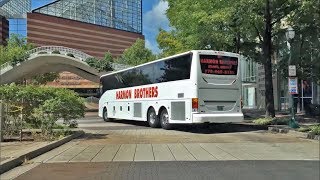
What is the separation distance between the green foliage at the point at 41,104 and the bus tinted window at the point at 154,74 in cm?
559

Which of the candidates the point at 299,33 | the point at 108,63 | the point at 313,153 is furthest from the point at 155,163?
the point at 108,63

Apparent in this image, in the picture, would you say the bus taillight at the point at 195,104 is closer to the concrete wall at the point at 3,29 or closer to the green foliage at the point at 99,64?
the green foliage at the point at 99,64

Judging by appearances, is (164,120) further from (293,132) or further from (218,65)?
(293,132)

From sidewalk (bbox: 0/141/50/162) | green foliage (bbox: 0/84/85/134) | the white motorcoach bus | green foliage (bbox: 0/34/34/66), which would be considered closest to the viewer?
sidewalk (bbox: 0/141/50/162)

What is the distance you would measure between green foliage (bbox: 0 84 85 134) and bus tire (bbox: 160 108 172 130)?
6.05 m

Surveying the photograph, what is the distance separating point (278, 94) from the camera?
4844 centimetres

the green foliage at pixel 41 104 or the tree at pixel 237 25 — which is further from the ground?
the tree at pixel 237 25

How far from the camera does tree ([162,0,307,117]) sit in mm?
24969

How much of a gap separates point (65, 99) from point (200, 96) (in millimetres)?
6017

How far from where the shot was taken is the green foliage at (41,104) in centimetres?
1775

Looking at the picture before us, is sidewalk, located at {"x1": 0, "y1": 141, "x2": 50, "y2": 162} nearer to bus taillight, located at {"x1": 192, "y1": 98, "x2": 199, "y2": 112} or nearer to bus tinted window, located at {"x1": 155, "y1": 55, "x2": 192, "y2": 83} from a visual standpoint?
bus taillight, located at {"x1": 192, "y1": 98, "x2": 199, "y2": 112}

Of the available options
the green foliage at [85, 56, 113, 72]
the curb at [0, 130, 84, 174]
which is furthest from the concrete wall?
the curb at [0, 130, 84, 174]

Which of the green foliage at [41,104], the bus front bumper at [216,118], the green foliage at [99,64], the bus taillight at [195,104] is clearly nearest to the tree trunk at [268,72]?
the bus front bumper at [216,118]

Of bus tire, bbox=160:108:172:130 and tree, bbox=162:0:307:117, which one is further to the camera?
Result: tree, bbox=162:0:307:117
